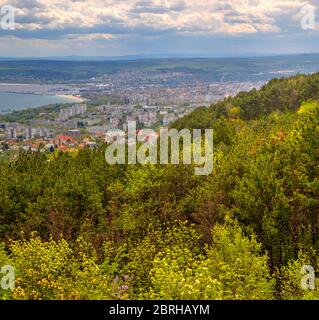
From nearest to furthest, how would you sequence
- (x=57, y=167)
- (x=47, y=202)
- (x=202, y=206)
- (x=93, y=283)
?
(x=93, y=283)
(x=202, y=206)
(x=47, y=202)
(x=57, y=167)

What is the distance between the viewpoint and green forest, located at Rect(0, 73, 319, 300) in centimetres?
1641

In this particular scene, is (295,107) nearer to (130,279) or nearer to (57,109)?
(130,279)

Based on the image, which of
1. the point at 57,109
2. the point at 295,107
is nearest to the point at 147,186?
the point at 295,107

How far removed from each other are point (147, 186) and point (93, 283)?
52.2ft

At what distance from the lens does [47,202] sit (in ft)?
96.6

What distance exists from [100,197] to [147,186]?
10.8ft

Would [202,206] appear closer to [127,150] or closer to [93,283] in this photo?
[93,283]

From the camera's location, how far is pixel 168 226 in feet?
89.5

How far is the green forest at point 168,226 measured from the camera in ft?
53.8

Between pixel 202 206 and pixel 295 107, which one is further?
pixel 295 107
